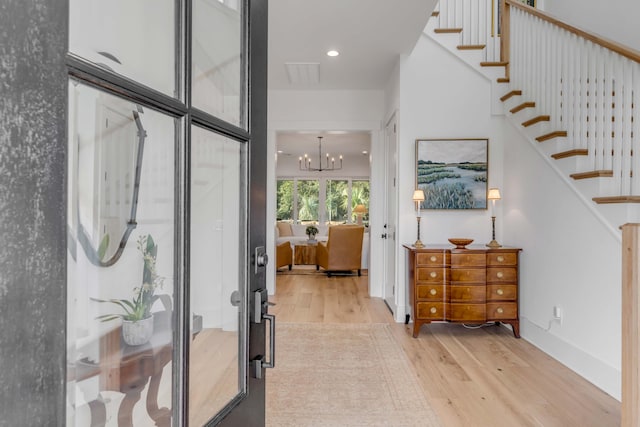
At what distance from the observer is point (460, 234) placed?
4203mm

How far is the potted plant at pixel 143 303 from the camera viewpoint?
0.61 metres

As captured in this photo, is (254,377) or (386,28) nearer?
(254,377)

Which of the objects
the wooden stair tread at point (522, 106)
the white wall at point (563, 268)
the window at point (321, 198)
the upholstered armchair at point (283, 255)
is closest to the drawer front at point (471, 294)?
the white wall at point (563, 268)

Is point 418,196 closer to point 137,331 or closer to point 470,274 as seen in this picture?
point 470,274

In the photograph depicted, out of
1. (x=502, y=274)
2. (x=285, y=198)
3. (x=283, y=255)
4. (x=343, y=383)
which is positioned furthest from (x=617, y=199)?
(x=285, y=198)

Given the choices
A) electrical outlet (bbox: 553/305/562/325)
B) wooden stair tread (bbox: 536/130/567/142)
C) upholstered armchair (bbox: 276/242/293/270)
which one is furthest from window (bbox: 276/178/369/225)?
electrical outlet (bbox: 553/305/562/325)

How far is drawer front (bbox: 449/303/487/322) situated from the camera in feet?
11.8

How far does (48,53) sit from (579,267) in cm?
328

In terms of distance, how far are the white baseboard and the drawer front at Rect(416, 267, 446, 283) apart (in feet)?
2.81

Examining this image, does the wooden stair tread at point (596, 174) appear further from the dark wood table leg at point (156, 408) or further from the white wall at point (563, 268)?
the dark wood table leg at point (156, 408)

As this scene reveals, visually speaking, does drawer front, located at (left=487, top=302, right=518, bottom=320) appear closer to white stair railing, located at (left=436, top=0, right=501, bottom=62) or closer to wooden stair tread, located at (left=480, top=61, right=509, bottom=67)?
wooden stair tread, located at (left=480, top=61, right=509, bottom=67)

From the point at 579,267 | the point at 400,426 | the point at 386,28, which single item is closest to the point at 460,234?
the point at 579,267

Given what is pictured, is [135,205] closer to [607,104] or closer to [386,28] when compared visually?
[607,104]

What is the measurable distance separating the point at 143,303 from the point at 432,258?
3260 mm
